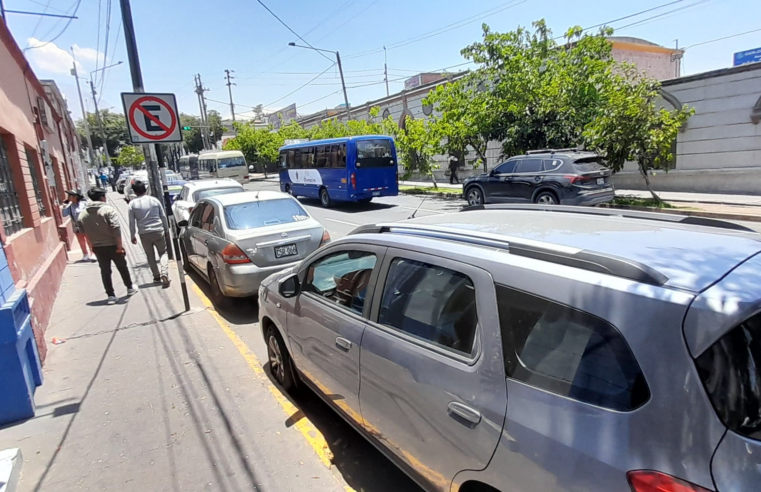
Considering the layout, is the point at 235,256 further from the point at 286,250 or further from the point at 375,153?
the point at 375,153

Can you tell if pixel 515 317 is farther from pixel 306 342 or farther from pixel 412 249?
pixel 306 342

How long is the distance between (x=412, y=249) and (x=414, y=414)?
0.85 metres

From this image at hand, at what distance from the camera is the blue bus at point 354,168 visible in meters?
16.5

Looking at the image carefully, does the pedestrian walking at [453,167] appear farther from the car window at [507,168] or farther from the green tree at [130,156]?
the green tree at [130,156]

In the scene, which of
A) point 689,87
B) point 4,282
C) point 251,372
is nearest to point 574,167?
point 689,87

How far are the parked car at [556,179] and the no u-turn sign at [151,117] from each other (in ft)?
29.2

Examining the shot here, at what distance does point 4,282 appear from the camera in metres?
3.66

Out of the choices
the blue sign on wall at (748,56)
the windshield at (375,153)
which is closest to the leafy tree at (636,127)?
the windshield at (375,153)

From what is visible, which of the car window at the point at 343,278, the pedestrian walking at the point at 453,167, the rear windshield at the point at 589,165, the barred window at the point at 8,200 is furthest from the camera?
the pedestrian walking at the point at 453,167

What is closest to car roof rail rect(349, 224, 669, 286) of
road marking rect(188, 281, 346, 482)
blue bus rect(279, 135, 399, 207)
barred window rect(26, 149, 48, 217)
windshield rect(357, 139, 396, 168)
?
road marking rect(188, 281, 346, 482)

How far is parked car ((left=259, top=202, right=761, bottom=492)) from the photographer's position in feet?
3.96

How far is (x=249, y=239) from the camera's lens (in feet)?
18.5

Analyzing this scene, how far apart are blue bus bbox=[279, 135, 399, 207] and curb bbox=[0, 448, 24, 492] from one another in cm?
1422

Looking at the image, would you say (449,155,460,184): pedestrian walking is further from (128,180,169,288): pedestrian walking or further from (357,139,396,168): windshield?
(128,180,169,288): pedestrian walking
